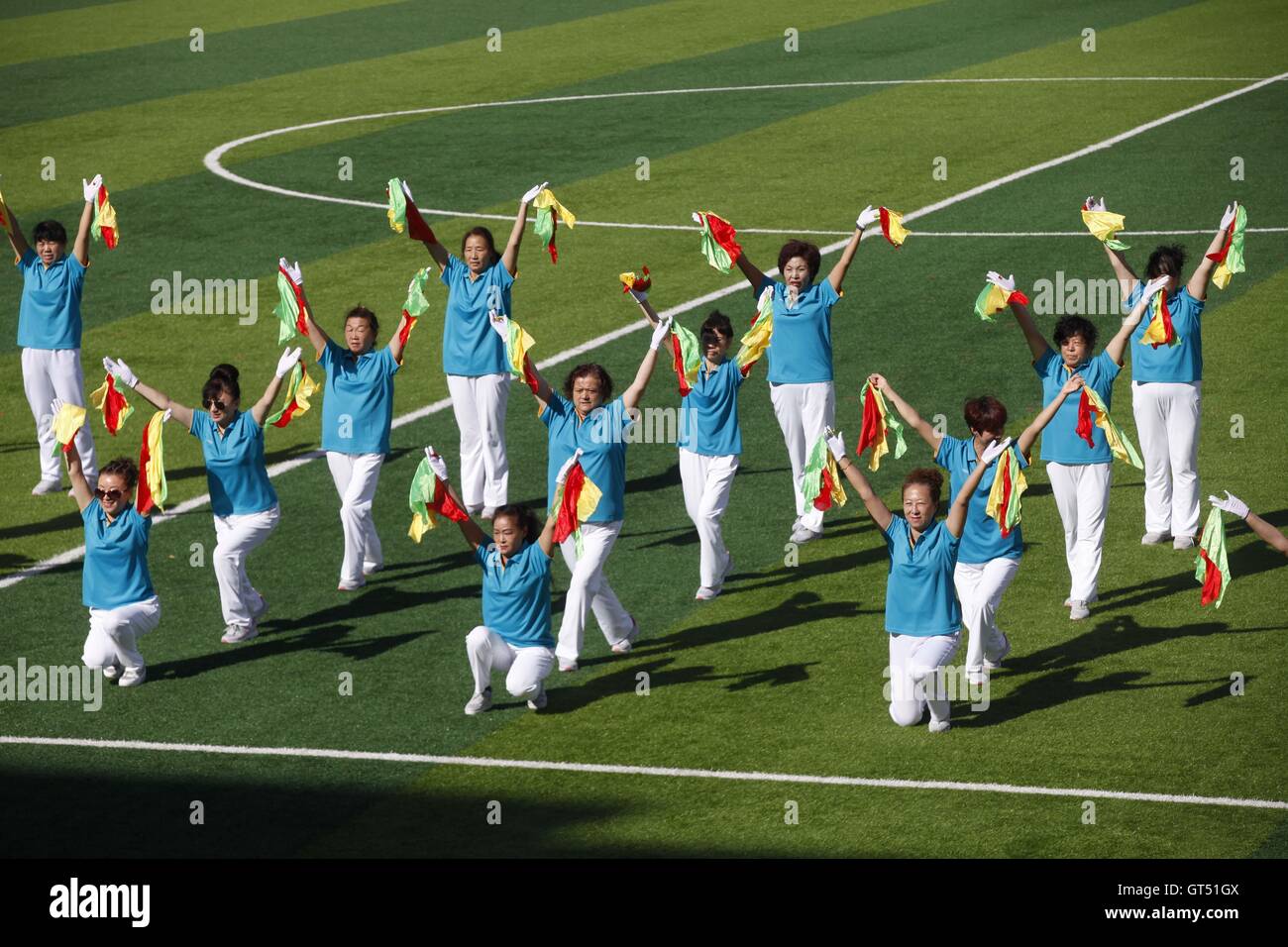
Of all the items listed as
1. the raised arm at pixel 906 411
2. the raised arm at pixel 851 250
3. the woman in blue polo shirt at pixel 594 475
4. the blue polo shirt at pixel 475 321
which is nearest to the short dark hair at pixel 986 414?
the raised arm at pixel 906 411

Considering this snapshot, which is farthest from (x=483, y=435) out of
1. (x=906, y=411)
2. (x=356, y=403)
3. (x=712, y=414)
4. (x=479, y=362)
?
(x=906, y=411)

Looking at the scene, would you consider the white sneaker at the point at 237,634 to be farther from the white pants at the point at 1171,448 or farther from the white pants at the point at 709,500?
the white pants at the point at 1171,448

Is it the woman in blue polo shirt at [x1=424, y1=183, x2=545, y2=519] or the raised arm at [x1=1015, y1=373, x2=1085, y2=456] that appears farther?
the woman in blue polo shirt at [x1=424, y1=183, x2=545, y2=519]

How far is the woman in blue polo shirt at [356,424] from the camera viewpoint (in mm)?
15203

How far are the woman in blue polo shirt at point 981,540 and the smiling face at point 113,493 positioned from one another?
5.18 meters

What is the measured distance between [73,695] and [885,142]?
790 inches

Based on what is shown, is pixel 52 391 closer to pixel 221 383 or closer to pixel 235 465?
pixel 221 383

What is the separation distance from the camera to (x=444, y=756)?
12.2 metres

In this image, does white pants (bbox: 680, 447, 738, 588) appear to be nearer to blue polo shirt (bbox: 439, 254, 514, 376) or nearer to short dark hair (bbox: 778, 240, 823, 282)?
short dark hair (bbox: 778, 240, 823, 282)

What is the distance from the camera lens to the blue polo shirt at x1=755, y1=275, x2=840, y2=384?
16156 millimetres

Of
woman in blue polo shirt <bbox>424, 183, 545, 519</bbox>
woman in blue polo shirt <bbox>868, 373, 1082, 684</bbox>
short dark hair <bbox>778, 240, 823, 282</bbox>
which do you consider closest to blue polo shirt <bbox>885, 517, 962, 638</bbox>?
woman in blue polo shirt <bbox>868, 373, 1082, 684</bbox>

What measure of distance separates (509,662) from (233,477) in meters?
2.80

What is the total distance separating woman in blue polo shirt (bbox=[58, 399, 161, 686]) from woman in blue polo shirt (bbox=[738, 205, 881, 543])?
5484 mm

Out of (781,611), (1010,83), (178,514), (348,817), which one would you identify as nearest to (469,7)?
(1010,83)
